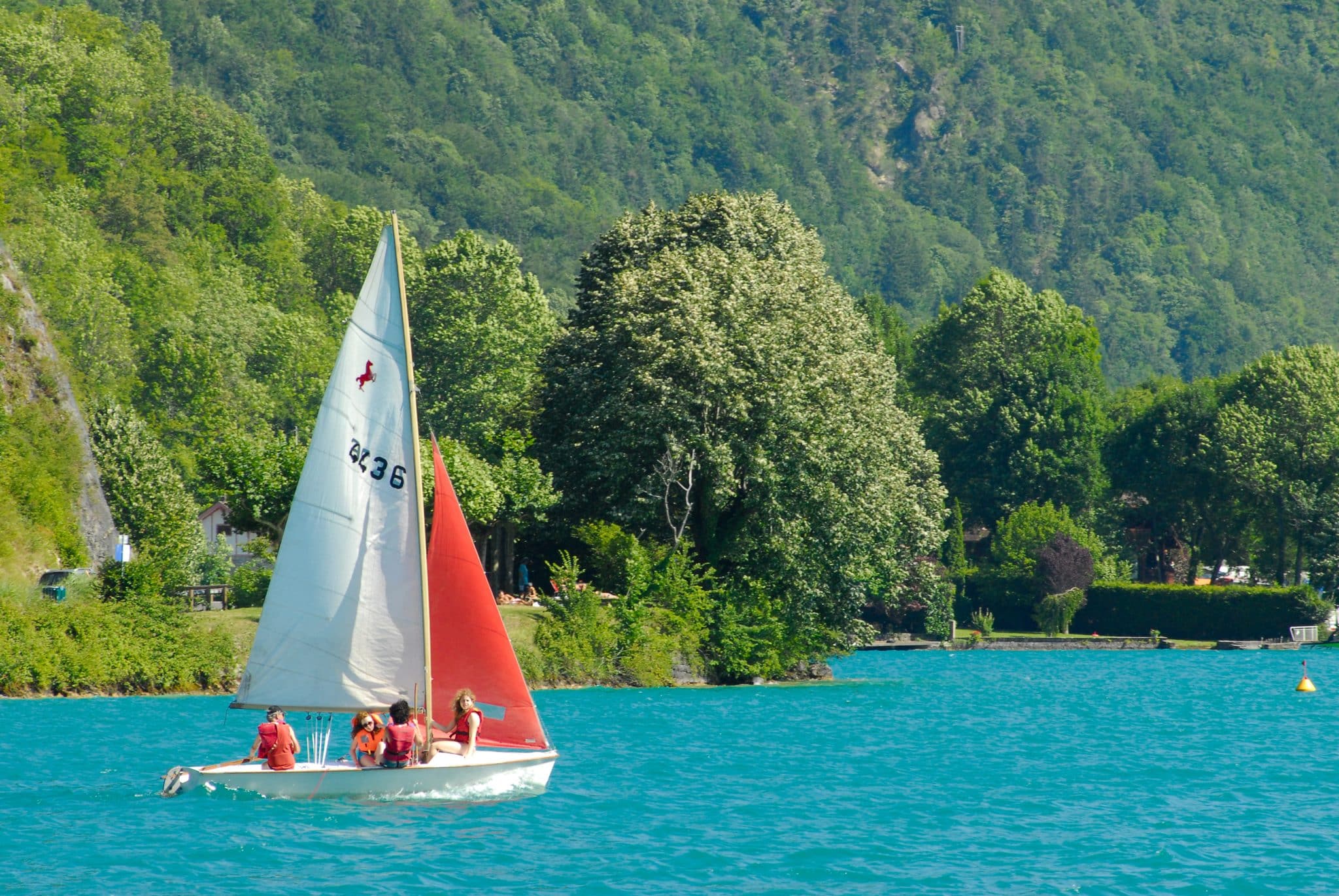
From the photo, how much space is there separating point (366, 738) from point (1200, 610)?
7901 cm

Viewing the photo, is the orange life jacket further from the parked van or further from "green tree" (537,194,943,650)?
"green tree" (537,194,943,650)

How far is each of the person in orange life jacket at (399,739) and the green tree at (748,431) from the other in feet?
90.9

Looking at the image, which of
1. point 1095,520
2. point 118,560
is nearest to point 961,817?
point 118,560

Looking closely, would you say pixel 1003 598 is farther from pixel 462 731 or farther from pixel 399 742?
pixel 399 742

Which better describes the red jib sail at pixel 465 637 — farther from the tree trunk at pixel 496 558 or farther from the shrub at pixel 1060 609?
the shrub at pixel 1060 609

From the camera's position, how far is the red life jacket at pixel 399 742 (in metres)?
27.5

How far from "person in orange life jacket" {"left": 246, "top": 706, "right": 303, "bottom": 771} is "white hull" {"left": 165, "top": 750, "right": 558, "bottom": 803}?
0.20m

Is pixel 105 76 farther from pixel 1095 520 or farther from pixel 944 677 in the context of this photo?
pixel 944 677

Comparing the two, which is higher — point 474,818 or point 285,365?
point 285,365

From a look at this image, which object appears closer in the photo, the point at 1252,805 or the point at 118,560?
the point at 1252,805

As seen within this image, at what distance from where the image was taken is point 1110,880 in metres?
24.8

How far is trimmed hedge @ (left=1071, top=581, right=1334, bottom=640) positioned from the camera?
96875 mm

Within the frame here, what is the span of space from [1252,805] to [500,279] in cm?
8066

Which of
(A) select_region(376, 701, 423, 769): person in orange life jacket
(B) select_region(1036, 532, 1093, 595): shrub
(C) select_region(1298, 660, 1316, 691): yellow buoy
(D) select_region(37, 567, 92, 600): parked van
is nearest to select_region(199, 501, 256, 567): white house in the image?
(B) select_region(1036, 532, 1093, 595): shrub
